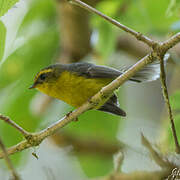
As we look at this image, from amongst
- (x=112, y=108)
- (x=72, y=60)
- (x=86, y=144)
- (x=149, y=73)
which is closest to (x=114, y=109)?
(x=112, y=108)

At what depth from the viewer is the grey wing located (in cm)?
267

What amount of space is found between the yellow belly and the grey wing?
1.7 inches

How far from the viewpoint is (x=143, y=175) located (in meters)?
2.04

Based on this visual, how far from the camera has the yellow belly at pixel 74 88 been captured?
9.03 ft

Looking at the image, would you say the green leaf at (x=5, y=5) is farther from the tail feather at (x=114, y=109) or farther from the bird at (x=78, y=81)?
the tail feather at (x=114, y=109)

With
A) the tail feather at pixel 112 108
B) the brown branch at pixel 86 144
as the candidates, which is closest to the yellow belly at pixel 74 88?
the tail feather at pixel 112 108

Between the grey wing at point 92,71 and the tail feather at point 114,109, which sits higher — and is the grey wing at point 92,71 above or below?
above

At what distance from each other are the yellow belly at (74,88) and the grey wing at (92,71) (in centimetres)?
4

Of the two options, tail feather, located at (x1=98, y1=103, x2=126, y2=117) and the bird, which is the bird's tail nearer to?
the bird

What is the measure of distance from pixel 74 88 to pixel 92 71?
0.20m

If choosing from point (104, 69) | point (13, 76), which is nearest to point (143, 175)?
point (104, 69)

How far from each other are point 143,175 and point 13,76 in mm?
2032

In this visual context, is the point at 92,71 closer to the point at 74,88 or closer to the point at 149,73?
the point at 74,88

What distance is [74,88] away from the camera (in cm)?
280
